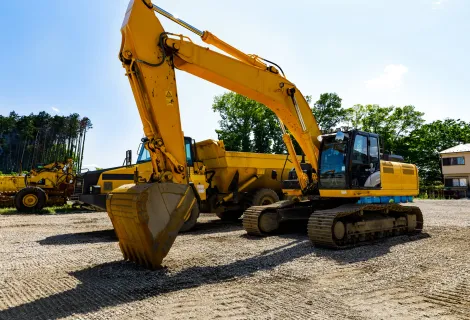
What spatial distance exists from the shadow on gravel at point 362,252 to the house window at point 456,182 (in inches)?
1435

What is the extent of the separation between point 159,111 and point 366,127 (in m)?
50.4

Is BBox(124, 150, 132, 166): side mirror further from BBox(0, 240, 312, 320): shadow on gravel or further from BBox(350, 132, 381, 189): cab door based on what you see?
BBox(350, 132, 381, 189): cab door

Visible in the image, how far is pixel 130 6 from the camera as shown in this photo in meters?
6.41

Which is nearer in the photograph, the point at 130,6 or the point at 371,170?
the point at 130,6

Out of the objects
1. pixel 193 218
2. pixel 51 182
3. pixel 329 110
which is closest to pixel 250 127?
pixel 329 110

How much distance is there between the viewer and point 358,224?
815 centimetres

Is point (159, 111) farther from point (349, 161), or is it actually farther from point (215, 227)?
point (215, 227)

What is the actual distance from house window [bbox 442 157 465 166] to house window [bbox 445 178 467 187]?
1.71 metres

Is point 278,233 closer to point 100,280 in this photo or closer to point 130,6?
point 100,280

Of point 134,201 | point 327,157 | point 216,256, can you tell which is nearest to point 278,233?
point 327,157

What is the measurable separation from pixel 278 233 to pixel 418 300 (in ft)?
18.3

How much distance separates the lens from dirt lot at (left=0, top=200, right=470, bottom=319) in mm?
4008

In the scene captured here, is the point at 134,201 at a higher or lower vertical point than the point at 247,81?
lower

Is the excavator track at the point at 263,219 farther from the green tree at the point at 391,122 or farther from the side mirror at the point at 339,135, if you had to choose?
the green tree at the point at 391,122
